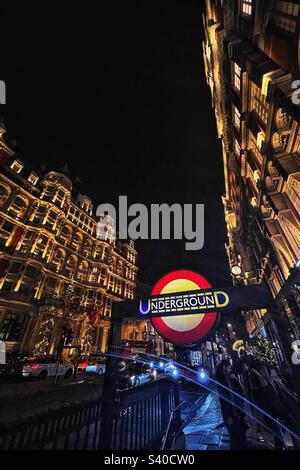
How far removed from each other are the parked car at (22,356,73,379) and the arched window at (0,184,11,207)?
24.4 m

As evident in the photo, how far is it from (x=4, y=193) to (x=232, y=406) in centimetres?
3737

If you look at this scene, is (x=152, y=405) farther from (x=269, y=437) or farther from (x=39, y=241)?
(x=39, y=241)

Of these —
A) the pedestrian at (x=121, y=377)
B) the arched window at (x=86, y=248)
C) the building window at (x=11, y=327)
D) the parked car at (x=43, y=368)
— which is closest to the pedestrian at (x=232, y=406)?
the pedestrian at (x=121, y=377)

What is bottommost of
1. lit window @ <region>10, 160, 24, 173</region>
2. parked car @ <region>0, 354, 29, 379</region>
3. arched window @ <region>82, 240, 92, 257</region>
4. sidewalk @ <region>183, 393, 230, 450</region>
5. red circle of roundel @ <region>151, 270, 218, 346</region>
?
sidewalk @ <region>183, 393, 230, 450</region>

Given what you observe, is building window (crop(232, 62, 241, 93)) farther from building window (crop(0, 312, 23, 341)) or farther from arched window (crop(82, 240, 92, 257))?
arched window (crop(82, 240, 92, 257))

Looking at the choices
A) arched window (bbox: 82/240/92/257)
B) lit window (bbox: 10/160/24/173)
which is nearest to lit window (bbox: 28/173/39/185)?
lit window (bbox: 10/160/24/173)

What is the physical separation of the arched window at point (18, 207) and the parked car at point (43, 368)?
23.6 meters

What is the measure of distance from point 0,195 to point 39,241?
890 cm

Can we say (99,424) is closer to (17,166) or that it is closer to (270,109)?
(270,109)

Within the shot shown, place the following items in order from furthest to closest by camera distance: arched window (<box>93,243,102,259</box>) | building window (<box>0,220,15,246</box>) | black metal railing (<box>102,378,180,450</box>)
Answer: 1. arched window (<box>93,243,102,259</box>)
2. building window (<box>0,220,15,246</box>)
3. black metal railing (<box>102,378,180,450</box>)

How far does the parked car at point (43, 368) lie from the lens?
50.1 feet

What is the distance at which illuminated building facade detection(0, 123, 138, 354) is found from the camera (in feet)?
91.9

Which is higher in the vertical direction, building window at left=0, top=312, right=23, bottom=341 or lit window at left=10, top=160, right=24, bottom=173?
lit window at left=10, top=160, right=24, bottom=173

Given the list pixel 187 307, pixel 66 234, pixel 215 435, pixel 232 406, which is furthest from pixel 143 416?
pixel 66 234
